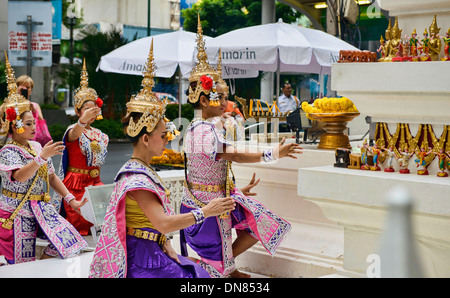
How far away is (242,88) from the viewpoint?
24.1 metres

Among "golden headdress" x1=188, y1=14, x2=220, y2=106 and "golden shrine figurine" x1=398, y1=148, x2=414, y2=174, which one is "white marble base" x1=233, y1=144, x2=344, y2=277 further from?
"golden shrine figurine" x1=398, y1=148, x2=414, y2=174

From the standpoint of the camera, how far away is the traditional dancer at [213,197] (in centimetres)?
406

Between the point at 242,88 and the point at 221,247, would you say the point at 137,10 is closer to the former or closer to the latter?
the point at 242,88

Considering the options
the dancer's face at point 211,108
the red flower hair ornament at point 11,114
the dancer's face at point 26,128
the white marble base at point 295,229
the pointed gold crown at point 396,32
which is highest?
the pointed gold crown at point 396,32

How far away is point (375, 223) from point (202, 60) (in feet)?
6.93

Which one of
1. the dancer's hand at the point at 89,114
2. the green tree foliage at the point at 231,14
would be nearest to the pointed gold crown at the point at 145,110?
the dancer's hand at the point at 89,114

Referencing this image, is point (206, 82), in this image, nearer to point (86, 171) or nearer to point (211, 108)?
point (211, 108)

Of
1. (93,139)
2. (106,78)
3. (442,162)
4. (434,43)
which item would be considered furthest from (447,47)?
(106,78)

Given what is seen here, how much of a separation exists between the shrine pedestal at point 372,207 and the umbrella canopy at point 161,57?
7377 mm

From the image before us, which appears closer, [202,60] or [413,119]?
[413,119]

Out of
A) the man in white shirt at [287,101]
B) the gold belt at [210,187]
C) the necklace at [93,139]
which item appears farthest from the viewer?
the man in white shirt at [287,101]

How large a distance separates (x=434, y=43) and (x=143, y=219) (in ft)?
5.61

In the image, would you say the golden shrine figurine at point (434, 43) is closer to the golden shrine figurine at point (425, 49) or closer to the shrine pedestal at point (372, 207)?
the golden shrine figurine at point (425, 49)
